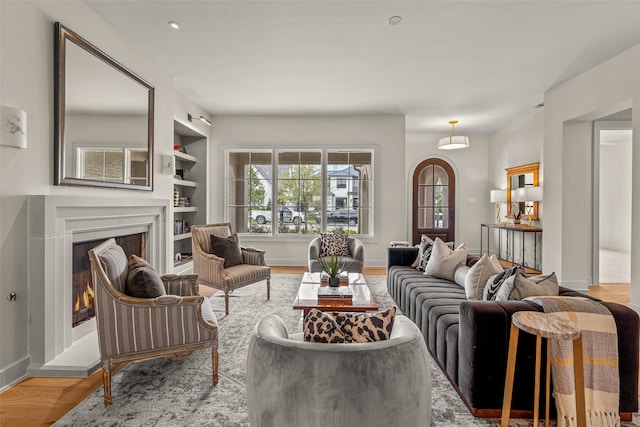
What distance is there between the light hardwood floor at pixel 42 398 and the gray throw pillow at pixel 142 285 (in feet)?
2.20

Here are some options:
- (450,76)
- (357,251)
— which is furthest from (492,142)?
(357,251)

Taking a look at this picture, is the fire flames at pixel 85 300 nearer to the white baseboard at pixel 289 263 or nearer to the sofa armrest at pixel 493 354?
the sofa armrest at pixel 493 354

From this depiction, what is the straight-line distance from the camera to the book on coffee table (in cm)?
293

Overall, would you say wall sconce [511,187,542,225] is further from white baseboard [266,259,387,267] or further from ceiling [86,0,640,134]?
white baseboard [266,259,387,267]

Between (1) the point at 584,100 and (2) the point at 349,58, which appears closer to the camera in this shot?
(2) the point at 349,58

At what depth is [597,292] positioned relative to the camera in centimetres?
460

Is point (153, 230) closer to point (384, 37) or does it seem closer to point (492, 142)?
point (384, 37)

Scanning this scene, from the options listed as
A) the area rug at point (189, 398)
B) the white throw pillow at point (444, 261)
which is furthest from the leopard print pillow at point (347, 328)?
the white throw pillow at point (444, 261)

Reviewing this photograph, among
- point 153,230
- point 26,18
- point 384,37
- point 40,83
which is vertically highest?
point 384,37

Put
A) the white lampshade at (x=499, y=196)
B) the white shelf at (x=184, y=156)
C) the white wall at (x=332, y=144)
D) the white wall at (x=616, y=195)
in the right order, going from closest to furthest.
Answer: the white shelf at (x=184, y=156) < the white wall at (x=332, y=144) < the white lampshade at (x=499, y=196) < the white wall at (x=616, y=195)

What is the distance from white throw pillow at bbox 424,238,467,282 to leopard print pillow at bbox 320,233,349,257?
1598 millimetres

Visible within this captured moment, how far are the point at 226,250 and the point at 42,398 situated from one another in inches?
90.2

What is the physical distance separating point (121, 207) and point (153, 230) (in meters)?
0.73

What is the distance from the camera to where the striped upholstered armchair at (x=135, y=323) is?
2070 millimetres
